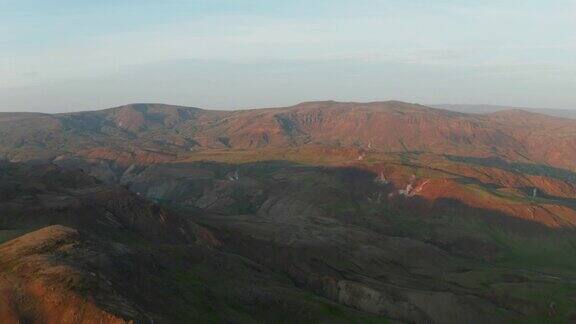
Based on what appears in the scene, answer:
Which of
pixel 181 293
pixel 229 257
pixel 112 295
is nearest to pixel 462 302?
pixel 229 257

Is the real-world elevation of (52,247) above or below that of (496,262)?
above

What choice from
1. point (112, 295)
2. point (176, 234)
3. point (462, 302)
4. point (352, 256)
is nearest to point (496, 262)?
point (352, 256)

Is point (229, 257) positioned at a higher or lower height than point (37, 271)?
lower

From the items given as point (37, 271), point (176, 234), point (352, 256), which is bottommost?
point (352, 256)

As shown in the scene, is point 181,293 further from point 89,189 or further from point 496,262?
point 496,262

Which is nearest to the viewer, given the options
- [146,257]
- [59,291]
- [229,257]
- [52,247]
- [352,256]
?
[59,291]

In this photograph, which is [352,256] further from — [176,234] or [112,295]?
[112,295]

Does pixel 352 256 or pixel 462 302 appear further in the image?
pixel 352 256

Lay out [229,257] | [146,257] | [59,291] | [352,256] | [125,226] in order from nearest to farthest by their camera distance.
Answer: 1. [59,291]
2. [146,257]
3. [229,257]
4. [125,226]
5. [352,256]

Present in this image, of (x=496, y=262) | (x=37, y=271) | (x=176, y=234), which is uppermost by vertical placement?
(x=37, y=271)
